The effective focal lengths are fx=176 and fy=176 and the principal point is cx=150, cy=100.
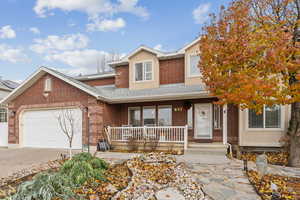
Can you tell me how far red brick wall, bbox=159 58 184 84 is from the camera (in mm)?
11672

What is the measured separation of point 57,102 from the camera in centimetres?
1105

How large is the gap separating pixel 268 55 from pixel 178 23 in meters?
8.08

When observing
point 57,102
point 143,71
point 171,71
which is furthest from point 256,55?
point 57,102

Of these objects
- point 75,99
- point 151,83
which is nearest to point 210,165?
point 151,83

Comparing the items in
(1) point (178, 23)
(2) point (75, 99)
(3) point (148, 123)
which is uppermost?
(1) point (178, 23)

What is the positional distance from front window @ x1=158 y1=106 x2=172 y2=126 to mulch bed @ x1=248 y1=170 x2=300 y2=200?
6022 millimetres

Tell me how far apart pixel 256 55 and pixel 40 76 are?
12.2 metres

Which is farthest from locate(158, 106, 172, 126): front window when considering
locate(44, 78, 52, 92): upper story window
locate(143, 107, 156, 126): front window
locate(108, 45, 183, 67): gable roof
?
locate(44, 78, 52, 92): upper story window

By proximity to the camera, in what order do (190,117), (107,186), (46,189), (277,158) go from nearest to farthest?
(46,189), (107,186), (277,158), (190,117)

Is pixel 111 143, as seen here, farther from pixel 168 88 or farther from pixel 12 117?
pixel 12 117

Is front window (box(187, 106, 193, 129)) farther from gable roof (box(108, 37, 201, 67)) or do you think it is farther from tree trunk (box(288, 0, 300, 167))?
tree trunk (box(288, 0, 300, 167))

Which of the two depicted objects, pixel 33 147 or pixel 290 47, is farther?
pixel 33 147

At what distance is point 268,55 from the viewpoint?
17.2ft

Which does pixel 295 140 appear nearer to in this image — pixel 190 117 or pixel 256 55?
pixel 256 55
